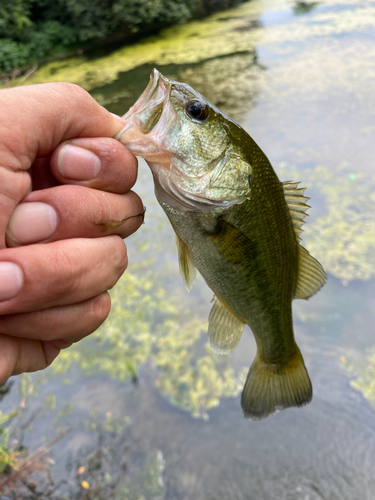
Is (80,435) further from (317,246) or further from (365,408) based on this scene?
(317,246)

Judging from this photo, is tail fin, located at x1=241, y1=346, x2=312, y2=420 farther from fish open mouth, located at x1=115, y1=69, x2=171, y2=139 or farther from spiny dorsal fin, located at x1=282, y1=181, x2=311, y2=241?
fish open mouth, located at x1=115, y1=69, x2=171, y2=139

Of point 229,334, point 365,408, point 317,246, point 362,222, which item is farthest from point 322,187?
point 229,334

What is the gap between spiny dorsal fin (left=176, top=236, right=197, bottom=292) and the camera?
1319 millimetres

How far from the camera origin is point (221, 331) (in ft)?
4.97

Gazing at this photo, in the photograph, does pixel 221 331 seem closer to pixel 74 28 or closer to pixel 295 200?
pixel 295 200

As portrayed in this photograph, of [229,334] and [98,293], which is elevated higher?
[98,293]

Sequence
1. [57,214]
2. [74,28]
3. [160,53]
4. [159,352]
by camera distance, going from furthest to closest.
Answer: [74,28]
[160,53]
[159,352]
[57,214]

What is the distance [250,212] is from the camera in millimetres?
1212

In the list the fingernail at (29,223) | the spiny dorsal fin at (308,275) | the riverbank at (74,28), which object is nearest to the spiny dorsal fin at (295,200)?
the spiny dorsal fin at (308,275)

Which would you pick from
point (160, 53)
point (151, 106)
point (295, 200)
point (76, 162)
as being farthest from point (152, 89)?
point (160, 53)

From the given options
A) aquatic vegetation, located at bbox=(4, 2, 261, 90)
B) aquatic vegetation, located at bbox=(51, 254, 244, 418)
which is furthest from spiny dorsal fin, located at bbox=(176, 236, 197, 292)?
aquatic vegetation, located at bbox=(4, 2, 261, 90)

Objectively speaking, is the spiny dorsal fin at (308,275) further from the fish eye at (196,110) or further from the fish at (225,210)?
the fish eye at (196,110)

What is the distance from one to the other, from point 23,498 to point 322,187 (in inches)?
170

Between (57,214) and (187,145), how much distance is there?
472 millimetres
